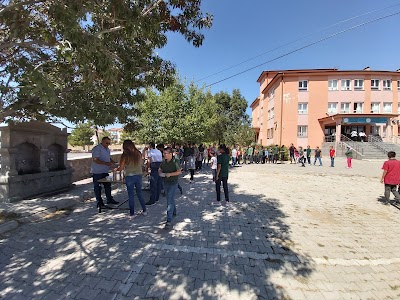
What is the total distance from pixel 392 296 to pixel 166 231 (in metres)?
3.53

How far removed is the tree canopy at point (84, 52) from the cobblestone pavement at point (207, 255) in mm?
2351

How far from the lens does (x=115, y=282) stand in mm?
3076

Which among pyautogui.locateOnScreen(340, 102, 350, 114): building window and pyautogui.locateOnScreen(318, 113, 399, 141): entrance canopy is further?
pyautogui.locateOnScreen(340, 102, 350, 114): building window

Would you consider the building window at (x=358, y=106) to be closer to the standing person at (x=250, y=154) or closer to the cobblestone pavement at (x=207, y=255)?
the standing person at (x=250, y=154)

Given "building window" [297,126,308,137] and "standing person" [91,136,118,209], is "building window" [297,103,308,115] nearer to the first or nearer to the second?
"building window" [297,126,308,137]

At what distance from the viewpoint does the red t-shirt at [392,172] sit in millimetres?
6941

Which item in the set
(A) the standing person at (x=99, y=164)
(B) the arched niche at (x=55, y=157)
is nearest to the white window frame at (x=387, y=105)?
(A) the standing person at (x=99, y=164)

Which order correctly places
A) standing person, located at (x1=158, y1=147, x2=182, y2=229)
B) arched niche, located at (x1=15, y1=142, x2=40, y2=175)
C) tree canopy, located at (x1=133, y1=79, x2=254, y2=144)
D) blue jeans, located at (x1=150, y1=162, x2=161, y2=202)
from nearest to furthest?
standing person, located at (x1=158, y1=147, x2=182, y2=229), blue jeans, located at (x1=150, y1=162, x2=161, y2=202), arched niche, located at (x1=15, y1=142, x2=40, y2=175), tree canopy, located at (x1=133, y1=79, x2=254, y2=144)

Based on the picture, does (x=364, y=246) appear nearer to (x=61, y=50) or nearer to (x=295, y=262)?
(x=295, y=262)

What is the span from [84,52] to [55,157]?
6506mm

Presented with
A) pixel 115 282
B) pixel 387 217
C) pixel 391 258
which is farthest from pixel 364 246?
pixel 115 282

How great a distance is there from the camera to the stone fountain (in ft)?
22.0

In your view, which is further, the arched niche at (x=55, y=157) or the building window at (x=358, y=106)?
the building window at (x=358, y=106)

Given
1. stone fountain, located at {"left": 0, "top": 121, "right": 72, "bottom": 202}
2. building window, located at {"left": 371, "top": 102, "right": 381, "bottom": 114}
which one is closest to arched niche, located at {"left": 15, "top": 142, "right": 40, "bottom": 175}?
stone fountain, located at {"left": 0, "top": 121, "right": 72, "bottom": 202}
